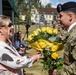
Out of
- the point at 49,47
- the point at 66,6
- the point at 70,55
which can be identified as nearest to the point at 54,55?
the point at 49,47

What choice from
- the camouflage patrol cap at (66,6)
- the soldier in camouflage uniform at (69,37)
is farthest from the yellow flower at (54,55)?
the camouflage patrol cap at (66,6)

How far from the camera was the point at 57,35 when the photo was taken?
3.86 metres

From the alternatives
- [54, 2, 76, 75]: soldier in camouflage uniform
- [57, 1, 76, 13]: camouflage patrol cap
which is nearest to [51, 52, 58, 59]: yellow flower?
[54, 2, 76, 75]: soldier in camouflage uniform

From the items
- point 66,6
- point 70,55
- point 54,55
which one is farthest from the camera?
point 54,55

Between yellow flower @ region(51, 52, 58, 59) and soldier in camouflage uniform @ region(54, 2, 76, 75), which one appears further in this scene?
yellow flower @ region(51, 52, 58, 59)

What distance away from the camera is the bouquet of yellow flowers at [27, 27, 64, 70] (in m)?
3.61

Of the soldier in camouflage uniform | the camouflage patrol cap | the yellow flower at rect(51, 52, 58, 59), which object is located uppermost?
the camouflage patrol cap

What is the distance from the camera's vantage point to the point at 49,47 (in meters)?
3.63

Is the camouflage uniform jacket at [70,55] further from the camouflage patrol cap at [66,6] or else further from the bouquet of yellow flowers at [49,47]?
the bouquet of yellow flowers at [49,47]

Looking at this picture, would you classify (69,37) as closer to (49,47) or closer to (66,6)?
(66,6)

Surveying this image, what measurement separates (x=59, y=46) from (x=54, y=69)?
0.89 ft

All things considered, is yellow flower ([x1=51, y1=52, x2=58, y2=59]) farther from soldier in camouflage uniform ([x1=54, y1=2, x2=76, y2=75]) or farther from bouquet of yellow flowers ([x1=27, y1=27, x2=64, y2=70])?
soldier in camouflage uniform ([x1=54, y1=2, x2=76, y2=75])

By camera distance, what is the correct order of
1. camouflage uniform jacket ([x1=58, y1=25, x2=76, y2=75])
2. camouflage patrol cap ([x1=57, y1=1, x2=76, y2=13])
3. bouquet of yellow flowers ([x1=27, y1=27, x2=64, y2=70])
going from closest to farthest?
1. camouflage uniform jacket ([x1=58, y1=25, x2=76, y2=75])
2. camouflage patrol cap ([x1=57, y1=1, x2=76, y2=13])
3. bouquet of yellow flowers ([x1=27, y1=27, x2=64, y2=70])

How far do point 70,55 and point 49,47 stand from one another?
50 centimetres
